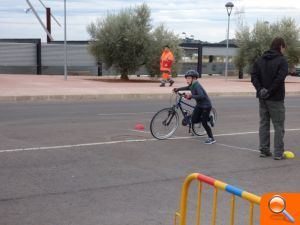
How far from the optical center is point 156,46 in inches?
1126

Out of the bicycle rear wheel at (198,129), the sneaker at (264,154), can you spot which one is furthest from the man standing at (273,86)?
the bicycle rear wheel at (198,129)

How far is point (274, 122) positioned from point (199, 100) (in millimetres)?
1999

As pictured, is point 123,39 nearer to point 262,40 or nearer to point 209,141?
point 262,40

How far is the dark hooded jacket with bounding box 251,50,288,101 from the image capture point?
8.62 m

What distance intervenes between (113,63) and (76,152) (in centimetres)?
1992

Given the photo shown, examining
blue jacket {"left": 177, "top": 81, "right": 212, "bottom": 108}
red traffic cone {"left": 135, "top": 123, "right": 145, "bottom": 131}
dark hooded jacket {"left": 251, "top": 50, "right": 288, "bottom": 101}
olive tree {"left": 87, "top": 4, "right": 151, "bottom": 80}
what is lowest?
red traffic cone {"left": 135, "top": 123, "right": 145, "bottom": 131}

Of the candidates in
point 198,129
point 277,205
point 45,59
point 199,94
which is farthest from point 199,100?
point 45,59

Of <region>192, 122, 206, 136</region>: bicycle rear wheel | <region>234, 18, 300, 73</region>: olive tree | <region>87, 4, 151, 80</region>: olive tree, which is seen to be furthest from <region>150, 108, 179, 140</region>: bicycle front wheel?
<region>234, 18, 300, 73</region>: olive tree

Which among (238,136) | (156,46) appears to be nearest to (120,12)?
(156,46)

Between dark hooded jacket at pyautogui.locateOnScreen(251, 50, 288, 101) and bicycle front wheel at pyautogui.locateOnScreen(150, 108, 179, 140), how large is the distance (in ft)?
8.18

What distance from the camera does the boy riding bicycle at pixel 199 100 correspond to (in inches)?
409

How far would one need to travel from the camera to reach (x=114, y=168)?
795 cm

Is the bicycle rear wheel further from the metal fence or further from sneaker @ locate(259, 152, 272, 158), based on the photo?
the metal fence

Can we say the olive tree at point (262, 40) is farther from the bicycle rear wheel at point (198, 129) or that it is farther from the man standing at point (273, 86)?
the man standing at point (273, 86)
